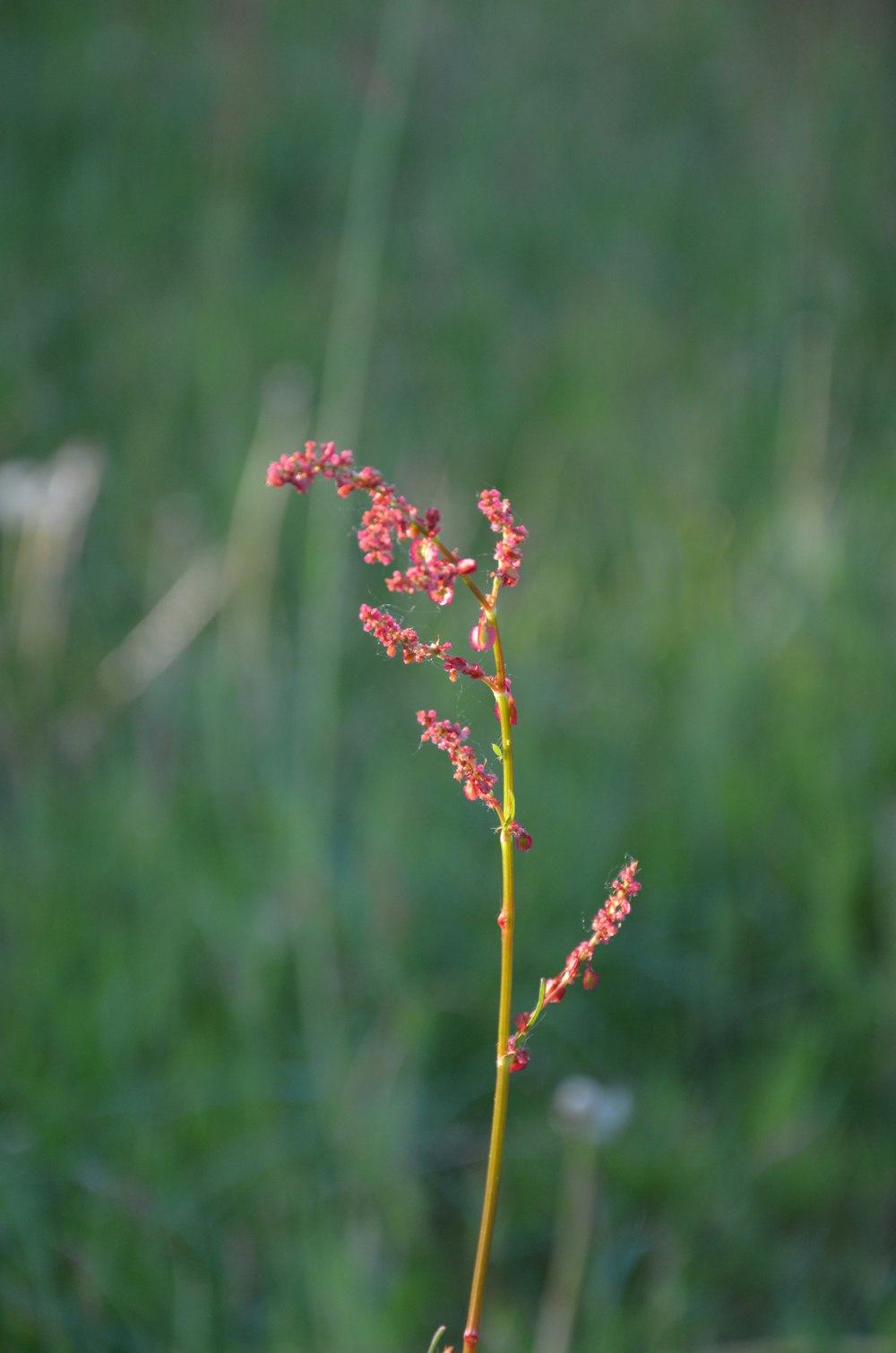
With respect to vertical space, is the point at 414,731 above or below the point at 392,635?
above

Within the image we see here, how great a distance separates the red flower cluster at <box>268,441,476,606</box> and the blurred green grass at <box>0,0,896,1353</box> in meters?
0.87

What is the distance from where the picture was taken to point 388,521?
0.43 m

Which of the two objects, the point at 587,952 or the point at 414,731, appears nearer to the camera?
the point at 587,952

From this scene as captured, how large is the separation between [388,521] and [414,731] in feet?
5.69

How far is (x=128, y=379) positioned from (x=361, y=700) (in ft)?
4.31

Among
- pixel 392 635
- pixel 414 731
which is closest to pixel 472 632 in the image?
pixel 392 635

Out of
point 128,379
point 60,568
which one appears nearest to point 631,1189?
point 60,568

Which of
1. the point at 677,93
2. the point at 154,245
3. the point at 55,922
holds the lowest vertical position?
the point at 55,922

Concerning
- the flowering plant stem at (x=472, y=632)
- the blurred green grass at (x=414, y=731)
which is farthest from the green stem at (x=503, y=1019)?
the blurred green grass at (x=414, y=731)

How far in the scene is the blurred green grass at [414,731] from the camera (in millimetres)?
1299

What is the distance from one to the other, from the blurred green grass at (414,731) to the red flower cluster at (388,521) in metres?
0.87

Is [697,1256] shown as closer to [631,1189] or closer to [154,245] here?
[631,1189]

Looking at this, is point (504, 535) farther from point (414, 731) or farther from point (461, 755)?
point (414, 731)

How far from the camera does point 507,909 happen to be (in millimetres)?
452
